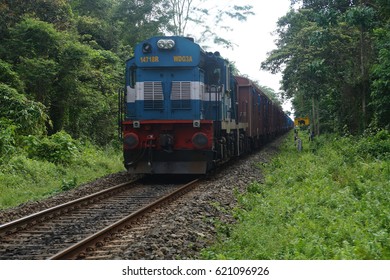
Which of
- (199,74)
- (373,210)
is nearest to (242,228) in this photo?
(373,210)

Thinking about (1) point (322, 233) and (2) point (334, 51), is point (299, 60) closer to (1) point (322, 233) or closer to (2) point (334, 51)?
(2) point (334, 51)

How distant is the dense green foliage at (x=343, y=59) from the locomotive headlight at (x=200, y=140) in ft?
21.1

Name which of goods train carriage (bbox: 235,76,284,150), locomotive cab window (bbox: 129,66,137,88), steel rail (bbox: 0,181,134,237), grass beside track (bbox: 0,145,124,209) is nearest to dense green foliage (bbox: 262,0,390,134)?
goods train carriage (bbox: 235,76,284,150)

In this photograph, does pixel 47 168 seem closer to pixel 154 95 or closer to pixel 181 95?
pixel 154 95

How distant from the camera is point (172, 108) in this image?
13.0m

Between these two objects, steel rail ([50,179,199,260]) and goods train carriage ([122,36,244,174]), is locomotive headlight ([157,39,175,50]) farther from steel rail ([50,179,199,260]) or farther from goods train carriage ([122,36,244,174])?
steel rail ([50,179,199,260])

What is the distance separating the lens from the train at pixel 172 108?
41.0ft

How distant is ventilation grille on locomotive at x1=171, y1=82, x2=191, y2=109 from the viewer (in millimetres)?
12867

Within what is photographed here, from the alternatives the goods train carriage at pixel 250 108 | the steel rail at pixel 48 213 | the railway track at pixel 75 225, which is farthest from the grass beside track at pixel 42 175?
the goods train carriage at pixel 250 108

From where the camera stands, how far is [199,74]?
12938 millimetres

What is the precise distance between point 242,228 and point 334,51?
1617 centimetres

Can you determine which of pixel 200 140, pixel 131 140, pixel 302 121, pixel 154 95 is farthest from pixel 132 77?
pixel 302 121

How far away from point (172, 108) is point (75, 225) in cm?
575

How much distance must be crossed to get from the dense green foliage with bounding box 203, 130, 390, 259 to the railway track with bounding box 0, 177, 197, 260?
1.61 metres
